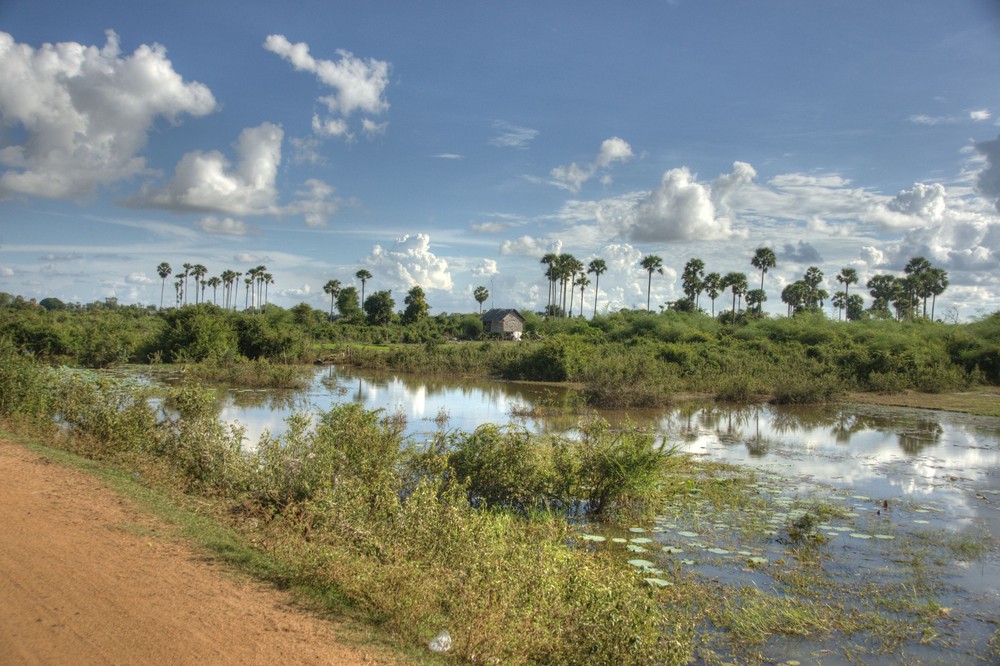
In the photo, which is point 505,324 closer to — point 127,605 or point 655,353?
point 655,353

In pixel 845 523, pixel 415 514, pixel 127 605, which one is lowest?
pixel 845 523

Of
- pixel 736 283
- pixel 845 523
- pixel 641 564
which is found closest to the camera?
pixel 641 564

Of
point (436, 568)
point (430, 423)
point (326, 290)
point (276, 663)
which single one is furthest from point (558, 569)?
point (326, 290)

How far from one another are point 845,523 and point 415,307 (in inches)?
2395

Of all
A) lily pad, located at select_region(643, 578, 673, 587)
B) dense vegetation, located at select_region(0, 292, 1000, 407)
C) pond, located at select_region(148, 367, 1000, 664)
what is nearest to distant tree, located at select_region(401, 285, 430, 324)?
dense vegetation, located at select_region(0, 292, 1000, 407)

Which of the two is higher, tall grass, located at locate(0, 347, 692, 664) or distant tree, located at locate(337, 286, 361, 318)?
distant tree, located at locate(337, 286, 361, 318)

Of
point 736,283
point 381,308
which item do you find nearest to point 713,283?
point 736,283

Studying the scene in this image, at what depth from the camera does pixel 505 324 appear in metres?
72.4

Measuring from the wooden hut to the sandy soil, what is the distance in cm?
6426

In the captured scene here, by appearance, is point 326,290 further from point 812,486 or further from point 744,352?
point 812,486

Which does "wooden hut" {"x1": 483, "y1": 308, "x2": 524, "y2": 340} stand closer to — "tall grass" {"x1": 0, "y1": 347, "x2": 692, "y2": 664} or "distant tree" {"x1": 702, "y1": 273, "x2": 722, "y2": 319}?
"distant tree" {"x1": 702, "y1": 273, "x2": 722, "y2": 319}

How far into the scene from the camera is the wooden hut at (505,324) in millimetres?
72000

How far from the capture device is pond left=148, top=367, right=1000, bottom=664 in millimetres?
6566

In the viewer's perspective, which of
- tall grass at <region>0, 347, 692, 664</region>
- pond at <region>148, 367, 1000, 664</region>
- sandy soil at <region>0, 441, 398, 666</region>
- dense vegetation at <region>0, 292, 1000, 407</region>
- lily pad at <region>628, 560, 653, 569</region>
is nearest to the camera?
sandy soil at <region>0, 441, 398, 666</region>
